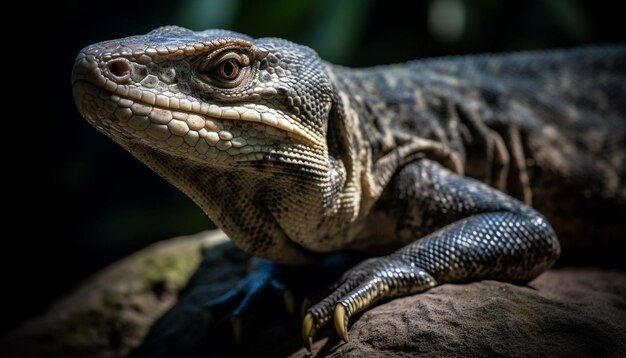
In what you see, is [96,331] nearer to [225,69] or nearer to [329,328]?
[329,328]

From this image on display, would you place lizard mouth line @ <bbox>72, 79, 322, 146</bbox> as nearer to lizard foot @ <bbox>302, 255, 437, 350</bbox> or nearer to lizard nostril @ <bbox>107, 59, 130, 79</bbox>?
lizard nostril @ <bbox>107, 59, 130, 79</bbox>

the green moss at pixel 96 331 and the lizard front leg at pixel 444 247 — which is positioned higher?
the lizard front leg at pixel 444 247

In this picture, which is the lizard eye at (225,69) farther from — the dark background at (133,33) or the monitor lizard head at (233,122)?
the dark background at (133,33)

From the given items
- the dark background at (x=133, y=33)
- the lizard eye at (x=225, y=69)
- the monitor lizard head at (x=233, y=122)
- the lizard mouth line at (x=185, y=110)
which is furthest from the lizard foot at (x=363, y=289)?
the dark background at (x=133, y=33)

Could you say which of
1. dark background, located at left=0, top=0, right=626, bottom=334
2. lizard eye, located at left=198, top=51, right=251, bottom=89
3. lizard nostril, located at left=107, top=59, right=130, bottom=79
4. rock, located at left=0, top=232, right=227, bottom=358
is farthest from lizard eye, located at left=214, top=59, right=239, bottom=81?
dark background, located at left=0, top=0, right=626, bottom=334

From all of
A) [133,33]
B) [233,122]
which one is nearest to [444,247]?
[233,122]

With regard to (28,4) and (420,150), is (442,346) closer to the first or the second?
(420,150)
